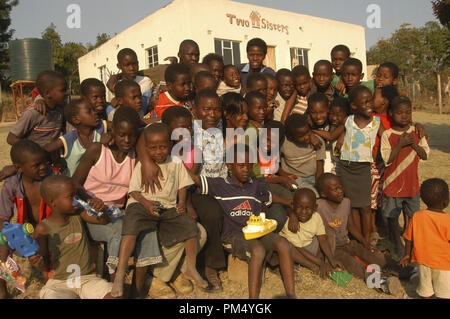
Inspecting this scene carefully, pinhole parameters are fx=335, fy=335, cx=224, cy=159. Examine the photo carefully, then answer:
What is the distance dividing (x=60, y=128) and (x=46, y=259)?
150cm

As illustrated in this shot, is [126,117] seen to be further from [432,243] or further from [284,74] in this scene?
[432,243]

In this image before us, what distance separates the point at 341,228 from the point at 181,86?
2340 mm

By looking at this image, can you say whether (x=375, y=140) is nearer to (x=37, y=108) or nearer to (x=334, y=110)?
(x=334, y=110)

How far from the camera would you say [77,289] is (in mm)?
2674

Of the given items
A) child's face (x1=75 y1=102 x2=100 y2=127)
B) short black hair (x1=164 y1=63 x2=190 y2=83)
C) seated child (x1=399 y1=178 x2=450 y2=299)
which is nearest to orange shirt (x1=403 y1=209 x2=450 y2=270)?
seated child (x1=399 y1=178 x2=450 y2=299)

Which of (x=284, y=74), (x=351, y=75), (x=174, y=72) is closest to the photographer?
(x=174, y=72)

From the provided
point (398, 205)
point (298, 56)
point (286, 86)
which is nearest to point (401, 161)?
point (398, 205)

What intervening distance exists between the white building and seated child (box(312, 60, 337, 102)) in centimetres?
1029

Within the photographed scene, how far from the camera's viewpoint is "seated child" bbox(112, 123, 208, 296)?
2.87 meters

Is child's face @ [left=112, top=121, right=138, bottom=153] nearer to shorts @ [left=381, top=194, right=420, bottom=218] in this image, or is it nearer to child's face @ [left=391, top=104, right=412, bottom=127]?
child's face @ [left=391, top=104, right=412, bottom=127]

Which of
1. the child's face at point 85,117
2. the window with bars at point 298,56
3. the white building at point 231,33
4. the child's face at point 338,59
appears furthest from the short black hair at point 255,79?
the window with bars at point 298,56

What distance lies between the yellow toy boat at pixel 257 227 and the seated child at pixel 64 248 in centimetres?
123
